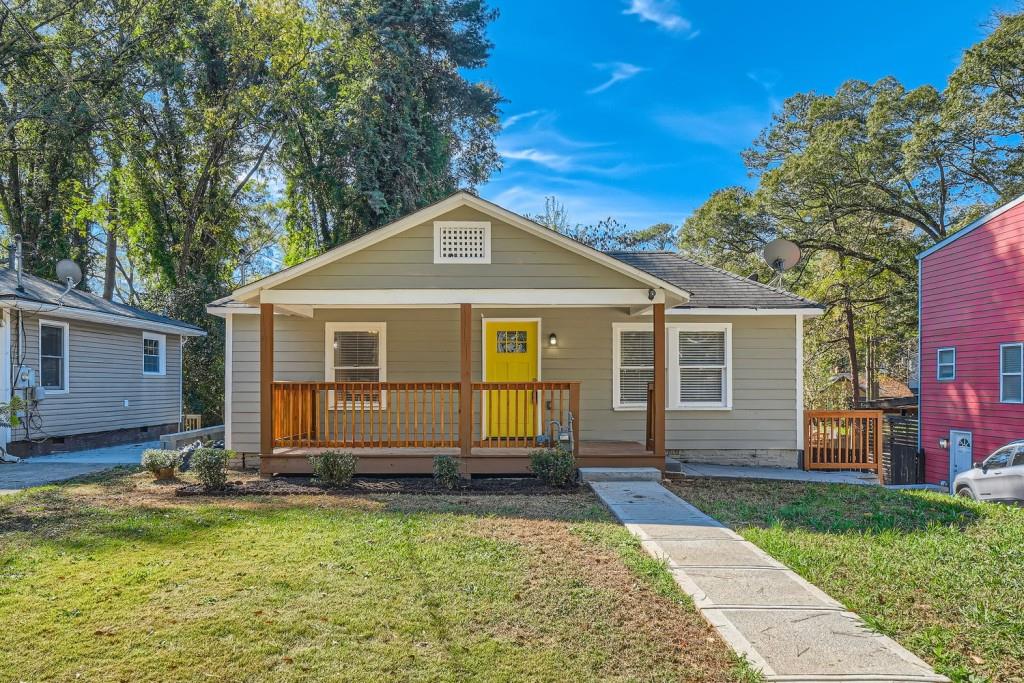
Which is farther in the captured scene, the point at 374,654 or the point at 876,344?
the point at 876,344

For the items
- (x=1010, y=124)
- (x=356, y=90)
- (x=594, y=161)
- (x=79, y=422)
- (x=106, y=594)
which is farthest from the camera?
(x=594, y=161)

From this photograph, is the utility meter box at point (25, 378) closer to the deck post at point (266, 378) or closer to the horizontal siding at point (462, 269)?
the deck post at point (266, 378)

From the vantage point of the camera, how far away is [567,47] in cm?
2002

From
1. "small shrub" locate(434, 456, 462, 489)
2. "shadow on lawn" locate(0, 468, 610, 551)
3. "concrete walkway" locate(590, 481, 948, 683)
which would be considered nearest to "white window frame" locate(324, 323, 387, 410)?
"small shrub" locate(434, 456, 462, 489)

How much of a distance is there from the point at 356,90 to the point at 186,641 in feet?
62.8

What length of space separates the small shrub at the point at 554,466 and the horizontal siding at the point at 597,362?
241 cm

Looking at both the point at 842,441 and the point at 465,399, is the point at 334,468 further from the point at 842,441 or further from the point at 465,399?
the point at 842,441

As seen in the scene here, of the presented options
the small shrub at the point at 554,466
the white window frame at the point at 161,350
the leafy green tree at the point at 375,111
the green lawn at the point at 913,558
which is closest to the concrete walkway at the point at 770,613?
the green lawn at the point at 913,558

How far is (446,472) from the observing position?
834cm

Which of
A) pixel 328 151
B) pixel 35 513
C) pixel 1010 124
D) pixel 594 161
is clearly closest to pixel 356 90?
pixel 328 151

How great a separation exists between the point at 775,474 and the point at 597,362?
3235 millimetres

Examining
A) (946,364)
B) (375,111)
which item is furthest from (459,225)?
(375,111)

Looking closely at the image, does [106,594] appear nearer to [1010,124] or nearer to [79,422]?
[79,422]

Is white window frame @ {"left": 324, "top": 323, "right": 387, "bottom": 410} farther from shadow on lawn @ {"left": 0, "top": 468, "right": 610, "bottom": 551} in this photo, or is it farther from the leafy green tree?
the leafy green tree
